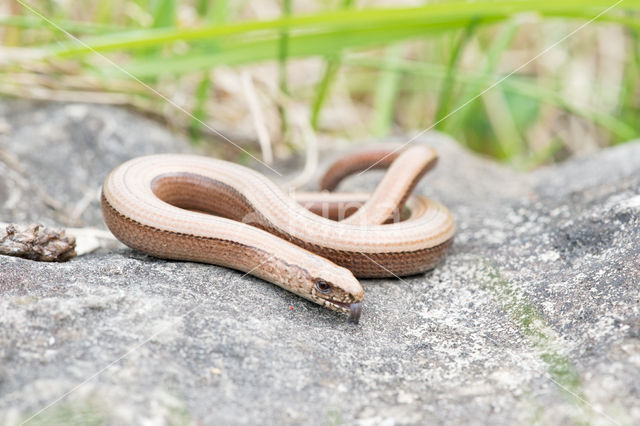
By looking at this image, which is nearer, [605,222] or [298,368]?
[298,368]

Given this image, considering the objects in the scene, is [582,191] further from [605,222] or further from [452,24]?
[452,24]

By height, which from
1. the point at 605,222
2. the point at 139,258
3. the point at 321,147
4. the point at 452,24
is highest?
the point at 452,24

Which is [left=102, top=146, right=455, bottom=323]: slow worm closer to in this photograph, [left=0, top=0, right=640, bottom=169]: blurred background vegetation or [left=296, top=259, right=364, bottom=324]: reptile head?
[left=296, top=259, right=364, bottom=324]: reptile head

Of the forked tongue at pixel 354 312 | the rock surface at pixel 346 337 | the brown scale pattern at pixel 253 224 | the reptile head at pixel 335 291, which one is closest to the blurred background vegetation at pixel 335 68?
the brown scale pattern at pixel 253 224

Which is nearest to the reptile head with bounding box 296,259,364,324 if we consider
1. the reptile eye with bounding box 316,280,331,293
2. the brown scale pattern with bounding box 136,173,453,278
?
the reptile eye with bounding box 316,280,331,293

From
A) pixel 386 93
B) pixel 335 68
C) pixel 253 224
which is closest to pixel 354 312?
pixel 253 224

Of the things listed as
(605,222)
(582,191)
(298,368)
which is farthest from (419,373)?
(582,191)

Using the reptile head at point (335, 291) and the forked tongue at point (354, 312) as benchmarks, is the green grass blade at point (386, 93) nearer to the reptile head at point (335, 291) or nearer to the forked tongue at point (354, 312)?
the reptile head at point (335, 291)
